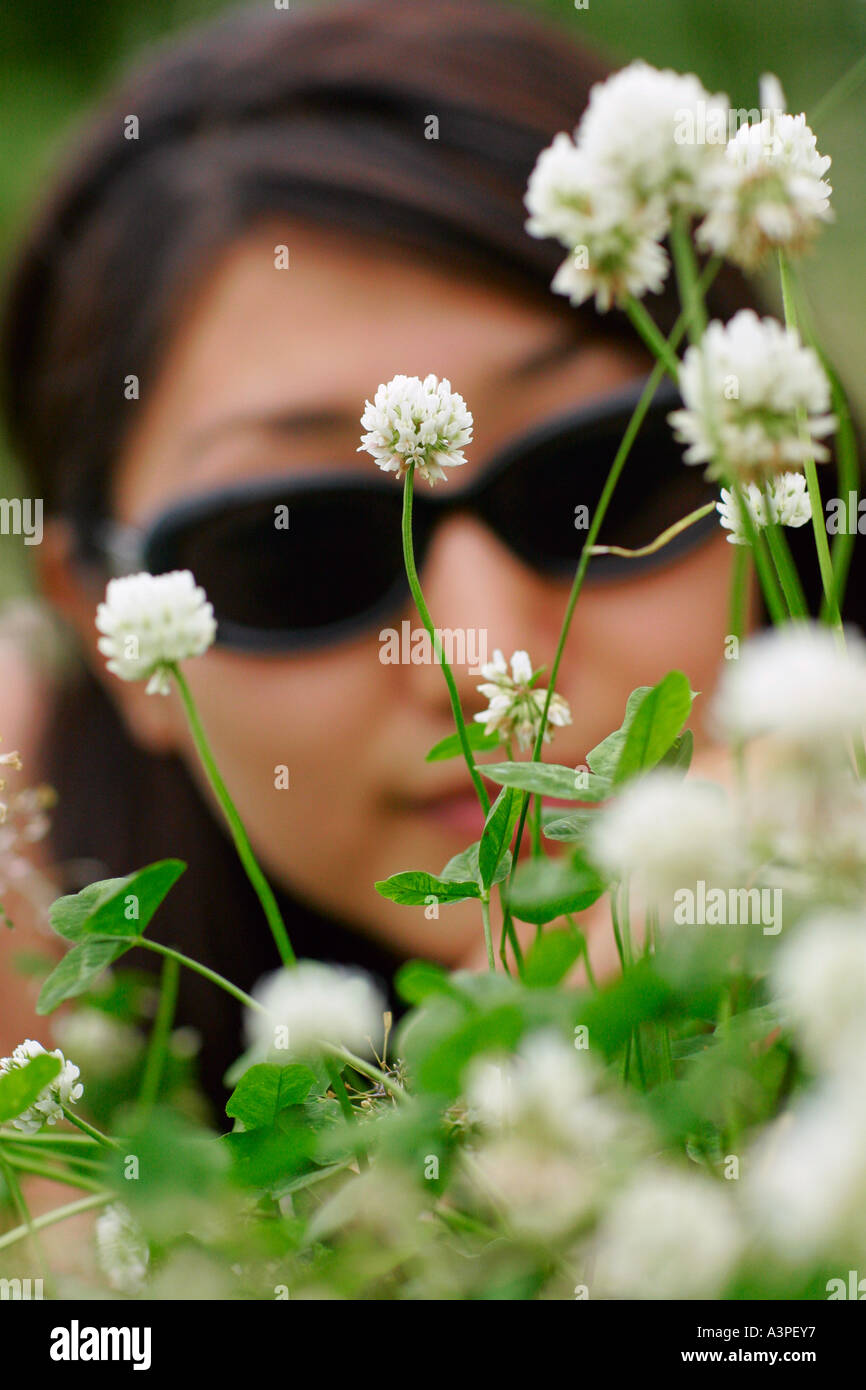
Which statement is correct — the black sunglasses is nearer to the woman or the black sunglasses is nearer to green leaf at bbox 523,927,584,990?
the woman

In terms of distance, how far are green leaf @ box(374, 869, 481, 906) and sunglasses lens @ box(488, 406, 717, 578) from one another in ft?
2.29

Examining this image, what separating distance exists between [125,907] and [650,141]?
0.54 feet

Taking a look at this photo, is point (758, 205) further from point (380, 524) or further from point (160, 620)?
point (380, 524)

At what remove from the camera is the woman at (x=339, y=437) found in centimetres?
99

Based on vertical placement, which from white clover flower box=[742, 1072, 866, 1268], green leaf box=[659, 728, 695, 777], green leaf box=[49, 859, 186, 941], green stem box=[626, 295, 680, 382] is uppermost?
green stem box=[626, 295, 680, 382]

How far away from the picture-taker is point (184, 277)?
1.09 m

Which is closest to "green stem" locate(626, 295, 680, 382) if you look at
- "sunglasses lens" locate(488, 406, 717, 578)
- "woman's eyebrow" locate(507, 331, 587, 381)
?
"sunglasses lens" locate(488, 406, 717, 578)

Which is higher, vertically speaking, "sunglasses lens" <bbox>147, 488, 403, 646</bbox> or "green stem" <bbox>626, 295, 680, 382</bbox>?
"sunglasses lens" <bbox>147, 488, 403, 646</bbox>

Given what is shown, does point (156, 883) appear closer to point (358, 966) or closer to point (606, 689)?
point (606, 689)

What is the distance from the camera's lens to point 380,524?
39.6 inches

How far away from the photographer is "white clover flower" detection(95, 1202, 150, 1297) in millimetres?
202

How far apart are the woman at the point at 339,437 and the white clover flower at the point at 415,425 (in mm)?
669

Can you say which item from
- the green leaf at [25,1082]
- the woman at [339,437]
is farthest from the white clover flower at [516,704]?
the woman at [339,437]

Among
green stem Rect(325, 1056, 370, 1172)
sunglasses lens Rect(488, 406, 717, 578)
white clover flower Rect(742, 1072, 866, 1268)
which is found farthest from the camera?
sunglasses lens Rect(488, 406, 717, 578)
